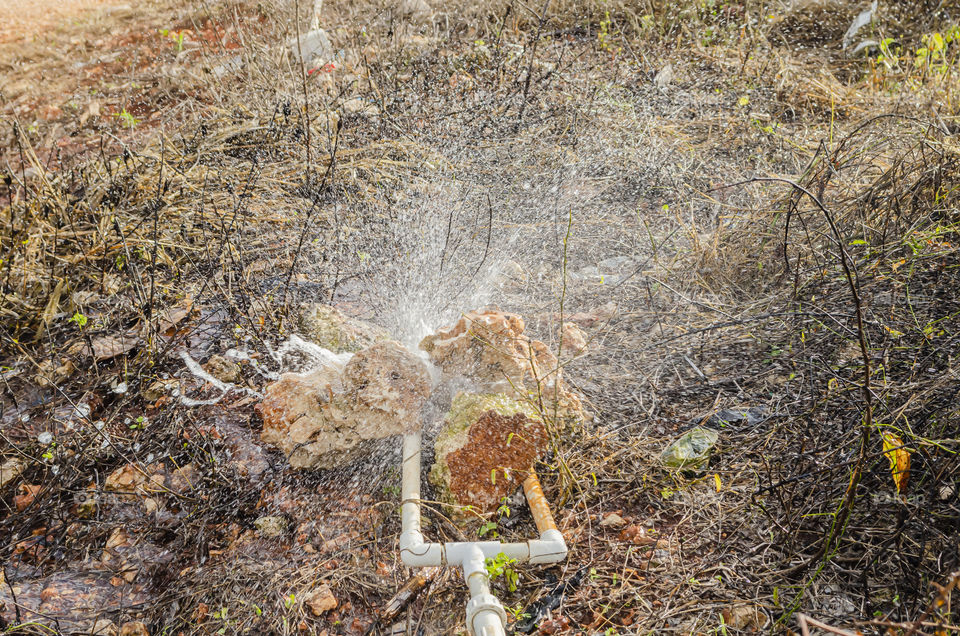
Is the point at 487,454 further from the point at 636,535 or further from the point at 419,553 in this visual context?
the point at 636,535

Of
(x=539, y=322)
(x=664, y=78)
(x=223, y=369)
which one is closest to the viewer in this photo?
(x=223, y=369)

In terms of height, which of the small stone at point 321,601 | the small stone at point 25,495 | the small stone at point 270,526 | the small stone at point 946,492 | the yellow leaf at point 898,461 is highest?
the yellow leaf at point 898,461

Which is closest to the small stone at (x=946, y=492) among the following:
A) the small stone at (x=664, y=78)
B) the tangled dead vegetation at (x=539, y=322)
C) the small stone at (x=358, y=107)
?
the tangled dead vegetation at (x=539, y=322)

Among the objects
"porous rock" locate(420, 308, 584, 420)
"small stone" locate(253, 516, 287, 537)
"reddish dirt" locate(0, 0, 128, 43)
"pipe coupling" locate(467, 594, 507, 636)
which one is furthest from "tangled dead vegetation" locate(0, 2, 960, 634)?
"reddish dirt" locate(0, 0, 128, 43)

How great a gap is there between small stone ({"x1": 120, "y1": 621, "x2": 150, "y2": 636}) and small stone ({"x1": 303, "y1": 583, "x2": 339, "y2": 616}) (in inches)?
19.9

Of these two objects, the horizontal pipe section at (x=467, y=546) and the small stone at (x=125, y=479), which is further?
the small stone at (x=125, y=479)

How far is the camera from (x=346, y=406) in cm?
211

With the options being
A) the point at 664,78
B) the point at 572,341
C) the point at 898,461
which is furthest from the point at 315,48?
the point at 898,461

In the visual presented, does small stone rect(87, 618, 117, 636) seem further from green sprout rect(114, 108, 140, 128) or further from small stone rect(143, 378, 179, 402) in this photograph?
green sprout rect(114, 108, 140, 128)

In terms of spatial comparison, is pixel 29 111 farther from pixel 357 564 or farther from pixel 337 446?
pixel 357 564

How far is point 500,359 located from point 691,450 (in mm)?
763

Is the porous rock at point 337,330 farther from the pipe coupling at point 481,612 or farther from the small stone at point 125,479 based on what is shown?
the pipe coupling at point 481,612

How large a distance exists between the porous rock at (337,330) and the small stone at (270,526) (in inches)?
30.9

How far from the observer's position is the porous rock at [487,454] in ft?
6.71
